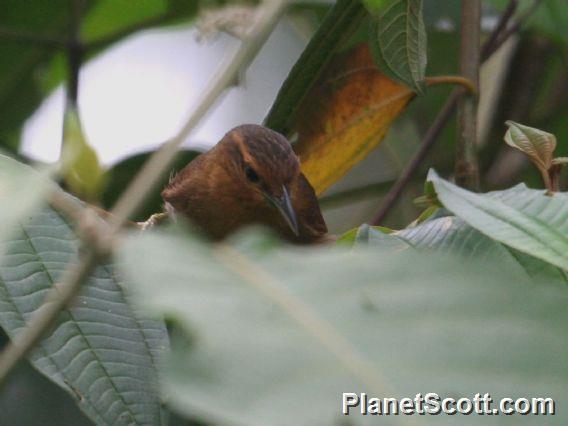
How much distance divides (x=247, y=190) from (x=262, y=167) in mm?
130

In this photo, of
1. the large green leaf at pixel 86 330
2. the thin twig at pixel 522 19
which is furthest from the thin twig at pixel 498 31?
the large green leaf at pixel 86 330

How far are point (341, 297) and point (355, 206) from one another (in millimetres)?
2880

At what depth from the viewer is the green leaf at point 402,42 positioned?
187 centimetres

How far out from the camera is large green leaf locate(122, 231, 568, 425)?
787 millimetres

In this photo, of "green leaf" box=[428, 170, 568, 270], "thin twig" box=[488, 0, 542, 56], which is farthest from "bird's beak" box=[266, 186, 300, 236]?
"green leaf" box=[428, 170, 568, 270]

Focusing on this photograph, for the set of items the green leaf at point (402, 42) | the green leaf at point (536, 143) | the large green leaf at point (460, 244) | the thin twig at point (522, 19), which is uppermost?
the thin twig at point (522, 19)

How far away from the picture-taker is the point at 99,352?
159cm

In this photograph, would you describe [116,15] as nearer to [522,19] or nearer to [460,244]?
[522,19]

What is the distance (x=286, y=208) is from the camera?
111 inches

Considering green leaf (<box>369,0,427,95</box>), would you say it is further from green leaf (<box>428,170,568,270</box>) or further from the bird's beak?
the bird's beak

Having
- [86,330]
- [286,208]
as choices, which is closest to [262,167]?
[286,208]

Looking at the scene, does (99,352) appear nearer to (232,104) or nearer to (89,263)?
(89,263)

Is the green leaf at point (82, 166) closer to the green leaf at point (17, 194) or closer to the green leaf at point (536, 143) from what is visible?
the green leaf at point (17, 194)

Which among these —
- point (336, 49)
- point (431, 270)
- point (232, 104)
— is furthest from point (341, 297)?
point (232, 104)
